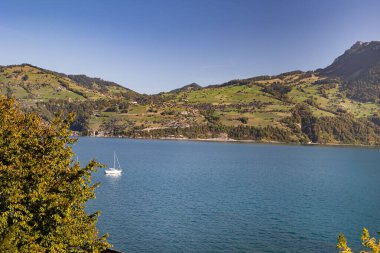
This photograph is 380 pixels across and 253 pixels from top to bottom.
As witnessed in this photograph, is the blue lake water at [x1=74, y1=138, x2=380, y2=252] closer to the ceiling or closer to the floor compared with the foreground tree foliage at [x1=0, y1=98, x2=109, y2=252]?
closer to the floor

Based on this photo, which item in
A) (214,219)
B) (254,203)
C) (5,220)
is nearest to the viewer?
(5,220)

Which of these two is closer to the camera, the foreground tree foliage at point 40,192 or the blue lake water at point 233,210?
the foreground tree foliage at point 40,192

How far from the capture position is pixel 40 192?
29516mm

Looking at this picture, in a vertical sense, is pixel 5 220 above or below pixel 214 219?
above

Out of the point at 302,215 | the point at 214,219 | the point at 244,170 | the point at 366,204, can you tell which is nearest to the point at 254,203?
the point at 302,215

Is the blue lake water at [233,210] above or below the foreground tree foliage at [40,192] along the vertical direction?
below

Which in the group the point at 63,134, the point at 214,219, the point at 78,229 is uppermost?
the point at 63,134

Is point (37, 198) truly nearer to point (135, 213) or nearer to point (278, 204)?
point (135, 213)

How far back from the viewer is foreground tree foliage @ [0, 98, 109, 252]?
2911 centimetres

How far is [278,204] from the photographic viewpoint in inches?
4094

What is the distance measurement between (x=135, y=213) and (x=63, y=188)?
5751 centimetres

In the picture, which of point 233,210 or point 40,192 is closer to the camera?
point 40,192

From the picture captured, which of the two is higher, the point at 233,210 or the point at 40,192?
the point at 40,192

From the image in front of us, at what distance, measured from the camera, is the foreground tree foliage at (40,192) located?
95.5ft
